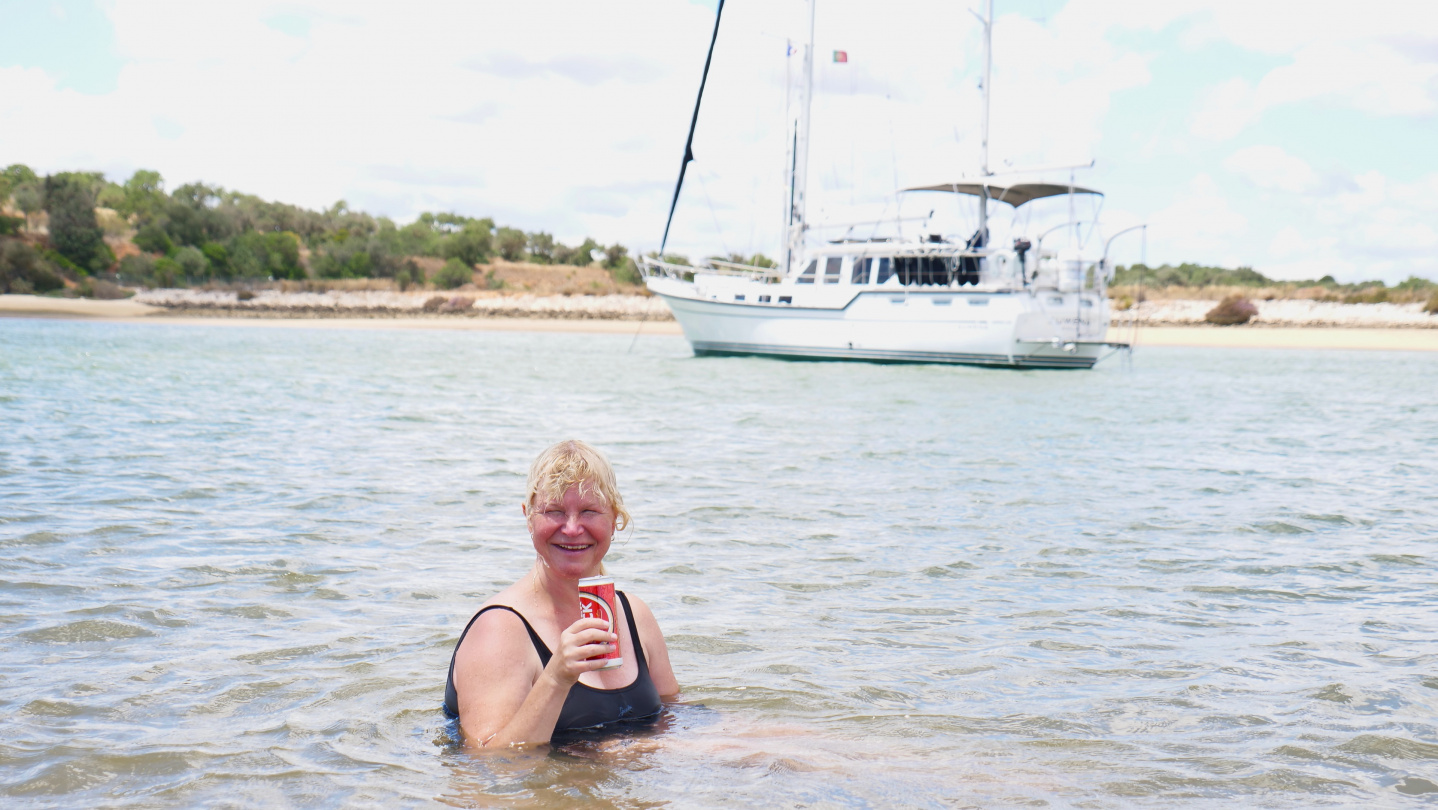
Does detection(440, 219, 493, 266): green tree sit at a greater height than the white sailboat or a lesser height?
greater

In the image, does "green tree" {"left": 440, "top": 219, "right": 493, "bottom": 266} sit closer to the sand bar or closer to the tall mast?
the sand bar

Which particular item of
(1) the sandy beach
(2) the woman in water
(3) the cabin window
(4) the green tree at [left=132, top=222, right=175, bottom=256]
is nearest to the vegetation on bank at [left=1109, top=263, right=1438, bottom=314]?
(1) the sandy beach

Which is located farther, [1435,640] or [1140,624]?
[1140,624]

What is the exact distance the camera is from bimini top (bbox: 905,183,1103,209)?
32.7 metres

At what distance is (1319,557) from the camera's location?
291 inches

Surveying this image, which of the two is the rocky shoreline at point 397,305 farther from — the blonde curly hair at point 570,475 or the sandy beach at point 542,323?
the blonde curly hair at point 570,475

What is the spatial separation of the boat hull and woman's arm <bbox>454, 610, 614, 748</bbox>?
29697 millimetres

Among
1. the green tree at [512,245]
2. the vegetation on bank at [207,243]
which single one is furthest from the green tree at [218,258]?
the green tree at [512,245]

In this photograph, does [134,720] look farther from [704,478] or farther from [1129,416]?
[1129,416]

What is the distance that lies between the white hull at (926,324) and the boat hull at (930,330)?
3cm

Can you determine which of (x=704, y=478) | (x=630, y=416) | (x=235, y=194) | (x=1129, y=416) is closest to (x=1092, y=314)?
(x=1129, y=416)

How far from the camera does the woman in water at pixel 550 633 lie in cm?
313

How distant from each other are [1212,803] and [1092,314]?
3129 cm

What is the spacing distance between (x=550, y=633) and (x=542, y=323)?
196 feet
